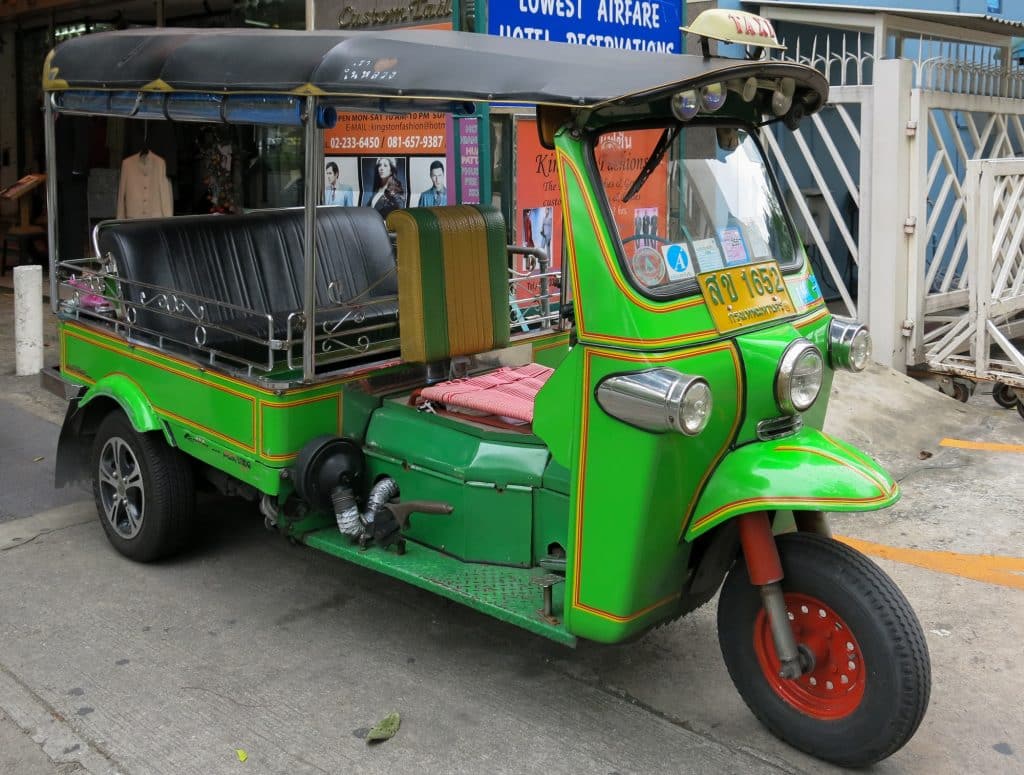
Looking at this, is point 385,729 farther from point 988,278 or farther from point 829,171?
point 829,171

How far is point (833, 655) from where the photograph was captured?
339cm

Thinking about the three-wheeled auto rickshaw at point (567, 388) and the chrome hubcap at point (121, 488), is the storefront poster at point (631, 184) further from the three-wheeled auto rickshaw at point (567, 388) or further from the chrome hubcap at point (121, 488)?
the chrome hubcap at point (121, 488)

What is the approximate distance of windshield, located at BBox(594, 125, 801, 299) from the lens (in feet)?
11.6

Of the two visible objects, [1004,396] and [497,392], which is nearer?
[497,392]

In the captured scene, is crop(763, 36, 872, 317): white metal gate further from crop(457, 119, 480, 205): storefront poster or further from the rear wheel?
crop(457, 119, 480, 205): storefront poster

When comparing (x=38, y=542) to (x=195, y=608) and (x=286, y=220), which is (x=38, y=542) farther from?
(x=286, y=220)

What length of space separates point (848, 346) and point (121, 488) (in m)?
3.28

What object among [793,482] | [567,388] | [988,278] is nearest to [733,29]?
[567,388]

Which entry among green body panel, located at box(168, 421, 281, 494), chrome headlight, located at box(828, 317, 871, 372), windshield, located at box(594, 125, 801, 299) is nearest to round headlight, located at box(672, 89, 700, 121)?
windshield, located at box(594, 125, 801, 299)

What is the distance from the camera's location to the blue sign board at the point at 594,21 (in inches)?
263

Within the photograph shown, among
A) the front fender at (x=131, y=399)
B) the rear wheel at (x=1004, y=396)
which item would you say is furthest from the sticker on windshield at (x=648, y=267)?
the rear wheel at (x=1004, y=396)

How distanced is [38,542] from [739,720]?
3.51m

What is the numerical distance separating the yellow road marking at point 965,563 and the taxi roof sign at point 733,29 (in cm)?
247

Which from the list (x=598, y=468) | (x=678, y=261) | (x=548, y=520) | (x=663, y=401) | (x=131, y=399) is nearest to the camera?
(x=663, y=401)
